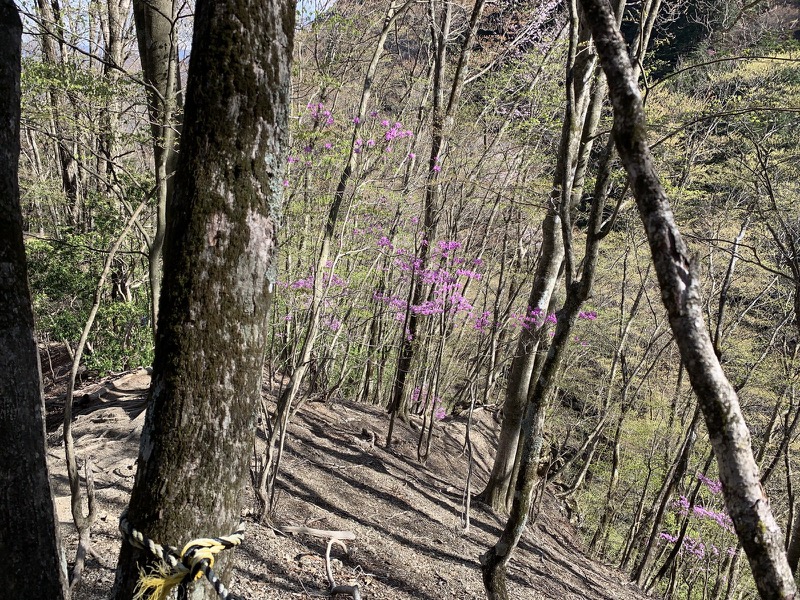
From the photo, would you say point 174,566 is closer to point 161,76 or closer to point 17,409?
point 17,409

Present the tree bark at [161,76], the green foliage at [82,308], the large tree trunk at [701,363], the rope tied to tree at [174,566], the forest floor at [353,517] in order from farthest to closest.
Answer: the green foliage at [82,308] → the tree bark at [161,76] → the forest floor at [353,517] → the rope tied to tree at [174,566] → the large tree trunk at [701,363]

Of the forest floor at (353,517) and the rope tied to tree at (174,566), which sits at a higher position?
the rope tied to tree at (174,566)

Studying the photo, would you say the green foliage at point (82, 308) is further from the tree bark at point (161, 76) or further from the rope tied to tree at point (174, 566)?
the rope tied to tree at point (174, 566)

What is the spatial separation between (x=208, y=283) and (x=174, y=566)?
0.69 m

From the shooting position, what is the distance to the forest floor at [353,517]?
3.79 metres

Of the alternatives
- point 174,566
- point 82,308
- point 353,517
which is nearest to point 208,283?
point 174,566

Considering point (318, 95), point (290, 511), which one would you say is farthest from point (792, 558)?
point (318, 95)

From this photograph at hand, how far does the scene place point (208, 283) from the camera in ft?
4.34

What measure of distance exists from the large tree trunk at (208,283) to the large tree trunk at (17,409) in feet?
1.42

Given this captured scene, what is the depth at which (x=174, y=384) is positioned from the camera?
1.32 m

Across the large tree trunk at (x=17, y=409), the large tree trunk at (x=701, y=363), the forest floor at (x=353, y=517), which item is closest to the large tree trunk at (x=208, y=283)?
the large tree trunk at (x=17, y=409)

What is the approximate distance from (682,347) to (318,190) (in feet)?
16.9

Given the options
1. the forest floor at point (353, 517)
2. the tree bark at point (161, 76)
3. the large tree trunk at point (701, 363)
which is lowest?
the forest floor at point (353, 517)

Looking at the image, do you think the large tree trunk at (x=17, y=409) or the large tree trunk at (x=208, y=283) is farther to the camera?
the large tree trunk at (x=17, y=409)
